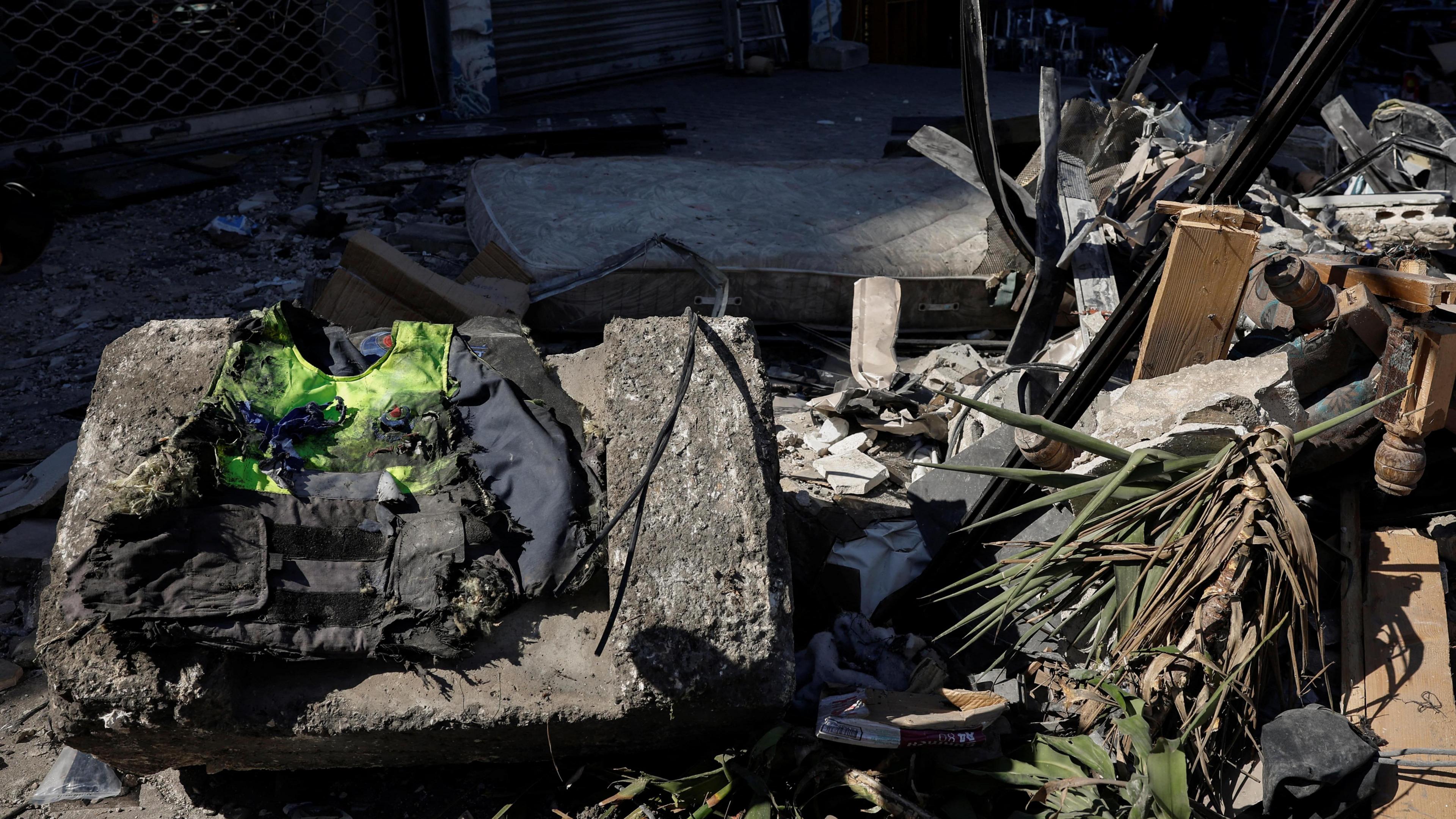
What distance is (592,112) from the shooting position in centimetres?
673

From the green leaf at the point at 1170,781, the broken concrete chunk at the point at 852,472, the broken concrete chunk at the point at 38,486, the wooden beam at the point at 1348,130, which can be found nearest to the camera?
the green leaf at the point at 1170,781

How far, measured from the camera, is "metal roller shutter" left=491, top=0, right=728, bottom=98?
7445 mm

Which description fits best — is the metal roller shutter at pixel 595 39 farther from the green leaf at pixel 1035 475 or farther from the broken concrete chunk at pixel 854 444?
the green leaf at pixel 1035 475


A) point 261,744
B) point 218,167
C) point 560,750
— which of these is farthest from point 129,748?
point 218,167

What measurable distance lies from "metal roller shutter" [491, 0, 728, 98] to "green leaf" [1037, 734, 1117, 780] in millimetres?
6654

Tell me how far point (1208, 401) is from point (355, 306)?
3112 millimetres

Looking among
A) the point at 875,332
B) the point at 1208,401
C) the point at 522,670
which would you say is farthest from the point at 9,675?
the point at 1208,401

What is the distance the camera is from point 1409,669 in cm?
229

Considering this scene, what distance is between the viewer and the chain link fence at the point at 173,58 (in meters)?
5.64

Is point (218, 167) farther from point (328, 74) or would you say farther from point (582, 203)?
point (582, 203)

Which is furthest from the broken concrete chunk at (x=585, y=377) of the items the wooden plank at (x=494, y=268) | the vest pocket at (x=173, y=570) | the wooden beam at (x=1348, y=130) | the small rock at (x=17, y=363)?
the wooden beam at (x=1348, y=130)

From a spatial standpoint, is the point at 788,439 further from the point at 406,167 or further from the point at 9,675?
the point at 406,167

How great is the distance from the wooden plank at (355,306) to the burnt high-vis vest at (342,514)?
1.41 meters

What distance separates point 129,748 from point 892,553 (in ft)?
6.14
